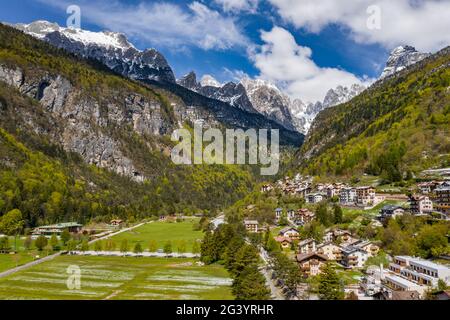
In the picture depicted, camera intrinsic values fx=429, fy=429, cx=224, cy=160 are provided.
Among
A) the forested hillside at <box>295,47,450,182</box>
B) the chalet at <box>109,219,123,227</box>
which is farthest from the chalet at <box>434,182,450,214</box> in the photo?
the chalet at <box>109,219,123,227</box>

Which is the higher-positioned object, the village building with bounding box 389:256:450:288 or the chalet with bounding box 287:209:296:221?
the chalet with bounding box 287:209:296:221

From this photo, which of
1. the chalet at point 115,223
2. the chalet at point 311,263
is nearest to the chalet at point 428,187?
the chalet at point 311,263

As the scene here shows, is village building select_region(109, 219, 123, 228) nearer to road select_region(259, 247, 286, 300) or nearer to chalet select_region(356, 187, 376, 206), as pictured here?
road select_region(259, 247, 286, 300)

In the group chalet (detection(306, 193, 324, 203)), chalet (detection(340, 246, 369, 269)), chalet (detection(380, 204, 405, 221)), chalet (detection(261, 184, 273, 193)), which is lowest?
chalet (detection(340, 246, 369, 269))

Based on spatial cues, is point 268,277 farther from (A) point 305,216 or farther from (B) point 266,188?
(B) point 266,188

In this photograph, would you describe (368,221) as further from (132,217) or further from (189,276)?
(132,217)

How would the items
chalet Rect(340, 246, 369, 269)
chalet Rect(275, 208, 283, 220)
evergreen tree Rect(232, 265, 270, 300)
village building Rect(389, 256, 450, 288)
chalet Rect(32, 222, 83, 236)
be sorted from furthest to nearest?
1. chalet Rect(275, 208, 283, 220)
2. chalet Rect(32, 222, 83, 236)
3. chalet Rect(340, 246, 369, 269)
4. village building Rect(389, 256, 450, 288)
5. evergreen tree Rect(232, 265, 270, 300)

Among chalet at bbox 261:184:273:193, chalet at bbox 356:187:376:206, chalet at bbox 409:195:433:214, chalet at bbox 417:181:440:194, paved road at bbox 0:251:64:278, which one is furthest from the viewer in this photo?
chalet at bbox 261:184:273:193
